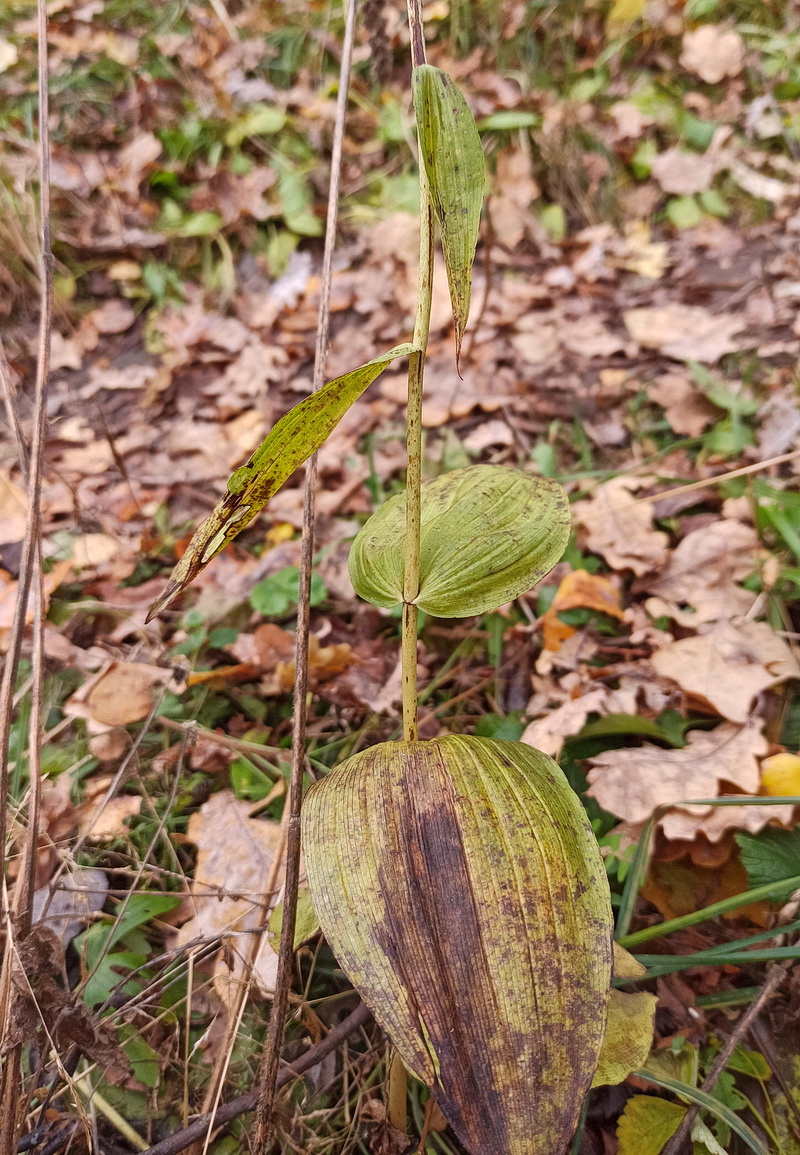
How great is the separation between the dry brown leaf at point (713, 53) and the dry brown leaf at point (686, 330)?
1.16 m

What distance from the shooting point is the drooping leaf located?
2.80 feet

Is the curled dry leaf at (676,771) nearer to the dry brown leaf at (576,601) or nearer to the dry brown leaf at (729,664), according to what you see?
the dry brown leaf at (729,664)

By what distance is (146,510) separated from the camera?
1.89 meters

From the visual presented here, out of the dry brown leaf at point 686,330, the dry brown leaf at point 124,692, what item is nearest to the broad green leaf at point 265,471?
the dry brown leaf at point 124,692

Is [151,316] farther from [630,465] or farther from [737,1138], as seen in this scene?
[737,1138]

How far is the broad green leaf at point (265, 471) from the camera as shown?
1.97 feet

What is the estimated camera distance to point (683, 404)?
1.81 m

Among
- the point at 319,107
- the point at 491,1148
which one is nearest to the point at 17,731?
the point at 491,1148

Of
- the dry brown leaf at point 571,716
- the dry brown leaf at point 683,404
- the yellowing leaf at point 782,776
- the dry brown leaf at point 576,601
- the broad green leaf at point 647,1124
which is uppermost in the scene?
the dry brown leaf at point 683,404

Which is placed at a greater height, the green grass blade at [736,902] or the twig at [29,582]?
the twig at [29,582]

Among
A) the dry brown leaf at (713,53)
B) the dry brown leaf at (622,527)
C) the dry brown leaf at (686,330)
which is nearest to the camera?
the dry brown leaf at (622,527)

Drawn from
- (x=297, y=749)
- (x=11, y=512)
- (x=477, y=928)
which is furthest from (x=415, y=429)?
(x=11, y=512)

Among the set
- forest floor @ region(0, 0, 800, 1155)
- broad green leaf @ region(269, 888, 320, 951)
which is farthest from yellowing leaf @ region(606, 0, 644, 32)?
broad green leaf @ region(269, 888, 320, 951)

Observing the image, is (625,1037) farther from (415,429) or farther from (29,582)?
(29,582)
